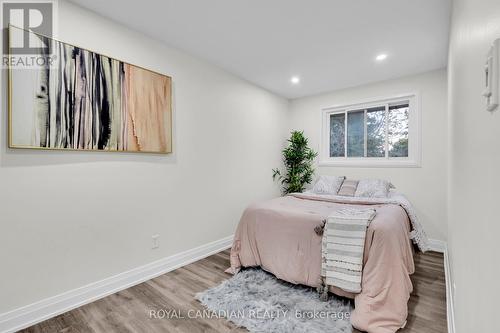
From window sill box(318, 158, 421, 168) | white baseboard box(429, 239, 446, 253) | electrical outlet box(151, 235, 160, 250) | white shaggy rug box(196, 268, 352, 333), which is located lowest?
white shaggy rug box(196, 268, 352, 333)

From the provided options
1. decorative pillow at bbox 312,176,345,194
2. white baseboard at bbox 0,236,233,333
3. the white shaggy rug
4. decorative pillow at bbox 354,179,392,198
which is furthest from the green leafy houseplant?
the white shaggy rug

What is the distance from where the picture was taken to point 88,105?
2.06 metres

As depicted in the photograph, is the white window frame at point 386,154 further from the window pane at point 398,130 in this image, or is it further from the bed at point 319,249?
the bed at point 319,249

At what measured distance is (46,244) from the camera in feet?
6.15

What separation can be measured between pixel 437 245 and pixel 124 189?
13.2ft

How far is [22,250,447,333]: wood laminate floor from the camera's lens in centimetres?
175

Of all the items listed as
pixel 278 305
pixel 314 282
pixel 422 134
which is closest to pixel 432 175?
pixel 422 134

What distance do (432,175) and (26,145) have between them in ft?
14.9

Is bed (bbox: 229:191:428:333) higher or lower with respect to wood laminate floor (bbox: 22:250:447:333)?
higher

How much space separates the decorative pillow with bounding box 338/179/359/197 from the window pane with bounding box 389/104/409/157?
0.81 m

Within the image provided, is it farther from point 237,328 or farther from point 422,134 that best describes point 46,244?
point 422,134

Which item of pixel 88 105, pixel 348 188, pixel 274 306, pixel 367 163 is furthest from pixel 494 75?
pixel 367 163

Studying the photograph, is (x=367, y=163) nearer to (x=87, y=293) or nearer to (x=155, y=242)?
(x=155, y=242)

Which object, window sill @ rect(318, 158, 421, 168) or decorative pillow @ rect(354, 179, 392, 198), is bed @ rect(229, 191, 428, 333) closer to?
decorative pillow @ rect(354, 179, 392, 198)
